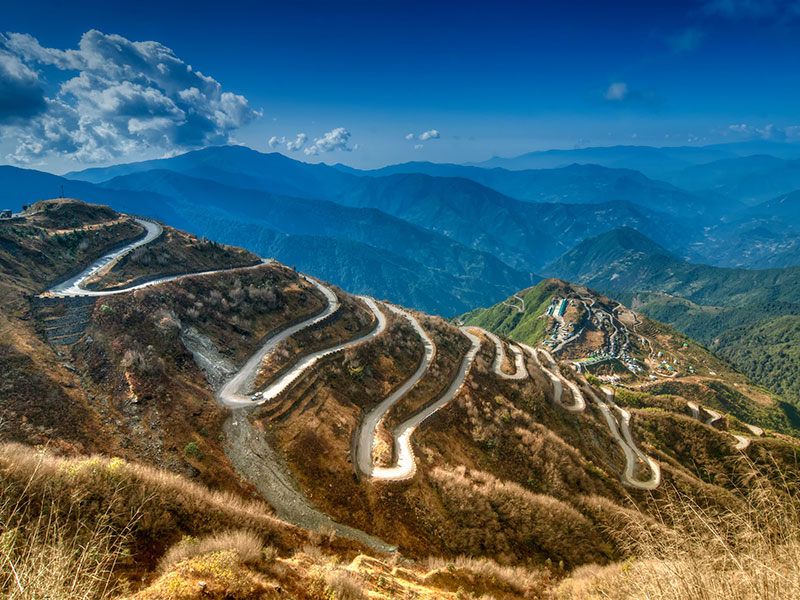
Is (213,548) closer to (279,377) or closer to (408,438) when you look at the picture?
(408,438)

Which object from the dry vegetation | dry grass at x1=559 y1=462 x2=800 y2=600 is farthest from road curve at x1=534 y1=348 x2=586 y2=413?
the dry vegetation

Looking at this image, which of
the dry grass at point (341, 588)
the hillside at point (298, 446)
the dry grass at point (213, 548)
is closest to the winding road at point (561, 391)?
the hillside at point (298, 446)

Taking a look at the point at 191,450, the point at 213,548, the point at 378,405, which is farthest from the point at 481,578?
the point at 191,450

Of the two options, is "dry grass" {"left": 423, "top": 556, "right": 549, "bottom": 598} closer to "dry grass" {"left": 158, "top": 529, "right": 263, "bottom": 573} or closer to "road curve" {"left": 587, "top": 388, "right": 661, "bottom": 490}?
"dry grass" {"left": 158, "top": 529, "right": 263, "bottom": 573}

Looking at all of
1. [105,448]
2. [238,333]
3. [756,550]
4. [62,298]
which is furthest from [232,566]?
[62,298]

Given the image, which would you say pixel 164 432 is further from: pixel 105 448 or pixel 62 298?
pixel 62 298
